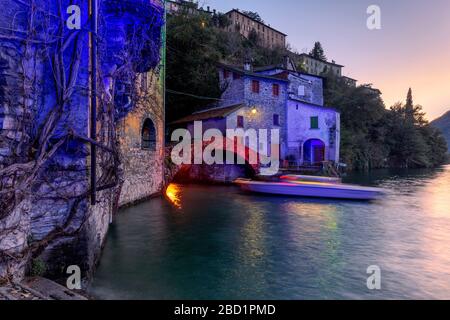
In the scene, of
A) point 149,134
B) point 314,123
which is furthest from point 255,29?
point 149,134

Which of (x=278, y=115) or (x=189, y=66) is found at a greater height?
(x=189, y=66)

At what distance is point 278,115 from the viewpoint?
31938mm

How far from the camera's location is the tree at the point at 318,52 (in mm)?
76812

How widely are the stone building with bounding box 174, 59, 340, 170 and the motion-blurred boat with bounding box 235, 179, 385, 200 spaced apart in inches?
286

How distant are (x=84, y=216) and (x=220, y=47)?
124 feet

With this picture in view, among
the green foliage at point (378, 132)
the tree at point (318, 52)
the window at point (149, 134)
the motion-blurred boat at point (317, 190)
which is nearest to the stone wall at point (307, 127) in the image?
the green foliage at point (378, 132)

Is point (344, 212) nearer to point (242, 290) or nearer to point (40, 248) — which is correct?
point (242, 290)

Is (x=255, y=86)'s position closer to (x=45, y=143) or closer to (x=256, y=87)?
(x=256, y=87)

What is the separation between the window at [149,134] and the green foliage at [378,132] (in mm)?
30136

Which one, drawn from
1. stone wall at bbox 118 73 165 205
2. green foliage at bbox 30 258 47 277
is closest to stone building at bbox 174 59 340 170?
stone wall at bbox 118 73 165 205

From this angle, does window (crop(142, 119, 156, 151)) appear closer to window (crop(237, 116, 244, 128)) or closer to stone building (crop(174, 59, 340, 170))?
stone building (crop(174, 59, 340, 170))

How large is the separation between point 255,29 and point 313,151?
1630 inches

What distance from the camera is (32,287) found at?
5117 mm
